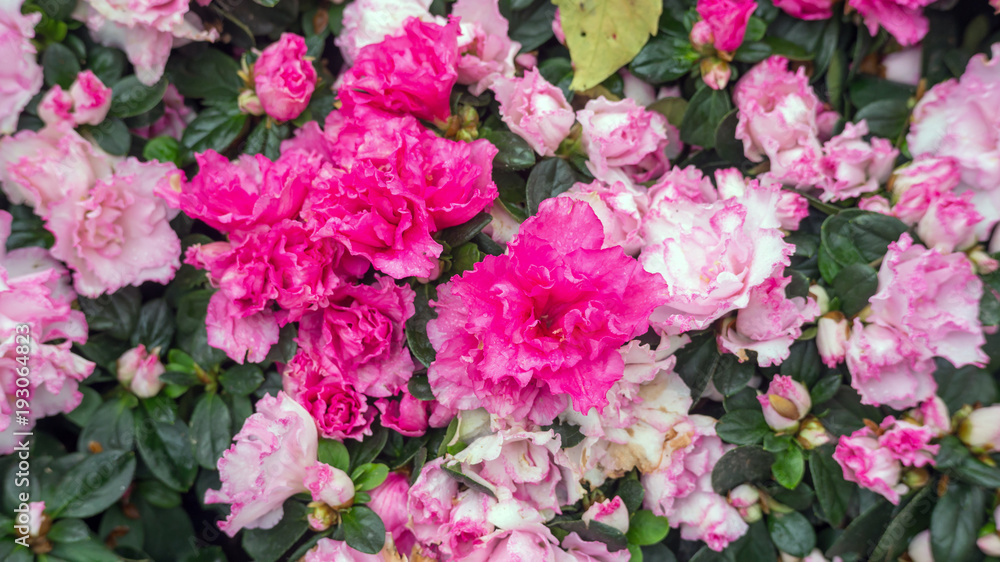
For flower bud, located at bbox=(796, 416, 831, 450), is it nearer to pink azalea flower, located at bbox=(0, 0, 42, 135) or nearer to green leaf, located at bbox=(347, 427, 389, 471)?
green leaf, located at bbox=(347, 427, 389, 471)

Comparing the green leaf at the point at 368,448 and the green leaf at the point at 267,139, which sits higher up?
the green leaf at the point at 267,139

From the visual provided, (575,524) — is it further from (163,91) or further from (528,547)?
(163,91)

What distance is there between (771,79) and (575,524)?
2.31 feet

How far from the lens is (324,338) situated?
908 mm

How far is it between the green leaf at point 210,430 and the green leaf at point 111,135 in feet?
1.37

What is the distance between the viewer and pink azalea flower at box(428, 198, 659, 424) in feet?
2.44

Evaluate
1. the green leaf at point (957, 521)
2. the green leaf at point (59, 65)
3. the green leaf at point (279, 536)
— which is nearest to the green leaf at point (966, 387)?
the green leaf at point (957, 521)

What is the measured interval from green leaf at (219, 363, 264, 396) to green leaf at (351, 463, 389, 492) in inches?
7.9

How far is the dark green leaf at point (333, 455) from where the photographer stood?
946 mm

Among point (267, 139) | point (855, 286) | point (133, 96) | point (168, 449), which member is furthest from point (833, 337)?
point (133, 96)

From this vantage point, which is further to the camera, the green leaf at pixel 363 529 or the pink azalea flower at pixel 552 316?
the green leaf at pixel 363 529

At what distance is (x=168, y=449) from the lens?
1.04 meters

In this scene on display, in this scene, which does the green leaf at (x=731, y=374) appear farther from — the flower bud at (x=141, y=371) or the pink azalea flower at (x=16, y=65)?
the pink azalea flower at (x=16, y=65)

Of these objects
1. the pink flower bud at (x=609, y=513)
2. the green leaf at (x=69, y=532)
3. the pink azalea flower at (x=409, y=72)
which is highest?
the pink azalea flower at (x=409, y=72)
